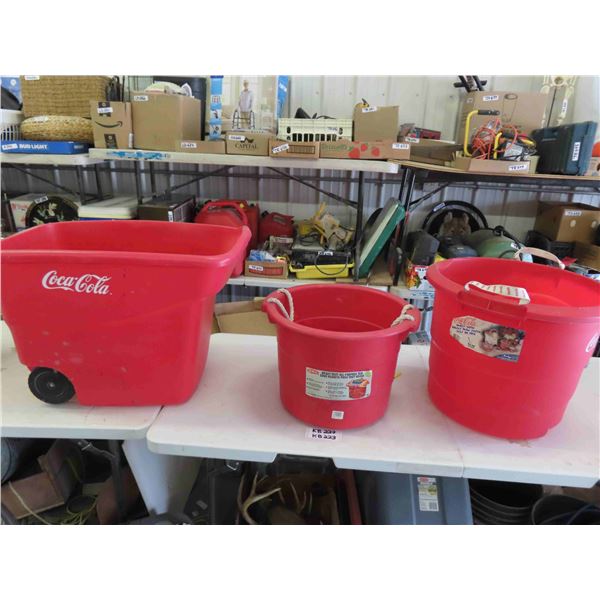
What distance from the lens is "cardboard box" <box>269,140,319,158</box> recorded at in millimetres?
1965

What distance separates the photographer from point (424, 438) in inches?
34.3

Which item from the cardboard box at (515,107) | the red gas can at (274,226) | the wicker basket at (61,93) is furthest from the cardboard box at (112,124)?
the cardboard box at (515,107)

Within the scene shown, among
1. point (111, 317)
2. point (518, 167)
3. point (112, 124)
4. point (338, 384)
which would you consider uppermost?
point (112, 124)

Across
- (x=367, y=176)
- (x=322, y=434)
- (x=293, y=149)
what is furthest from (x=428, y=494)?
(x=367, y=176)

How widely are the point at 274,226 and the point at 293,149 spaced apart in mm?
645

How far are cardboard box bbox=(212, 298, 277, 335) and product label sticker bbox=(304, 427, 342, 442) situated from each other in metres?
1.13

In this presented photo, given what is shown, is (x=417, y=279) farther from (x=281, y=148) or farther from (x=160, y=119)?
(x=160, y=119)

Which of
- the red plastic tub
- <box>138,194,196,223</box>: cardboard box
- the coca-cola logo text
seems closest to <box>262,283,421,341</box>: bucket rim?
the red plastic tub

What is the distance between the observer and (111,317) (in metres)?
0.83

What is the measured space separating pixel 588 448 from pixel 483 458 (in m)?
0.24

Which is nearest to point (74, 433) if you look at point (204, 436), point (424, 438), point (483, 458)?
point (204, 436)

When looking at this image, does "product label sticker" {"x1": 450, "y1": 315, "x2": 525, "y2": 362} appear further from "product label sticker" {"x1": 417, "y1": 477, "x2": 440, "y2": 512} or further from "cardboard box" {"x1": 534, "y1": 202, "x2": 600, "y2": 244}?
"cardboard box" {"x1": 534, "y1": 202, "x2": 600, "y2": 244}

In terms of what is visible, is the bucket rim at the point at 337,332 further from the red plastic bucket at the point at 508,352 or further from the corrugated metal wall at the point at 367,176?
the corrugated metal wall at the point at 367,176

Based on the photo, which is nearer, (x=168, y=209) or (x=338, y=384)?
(x=338, y=384)
